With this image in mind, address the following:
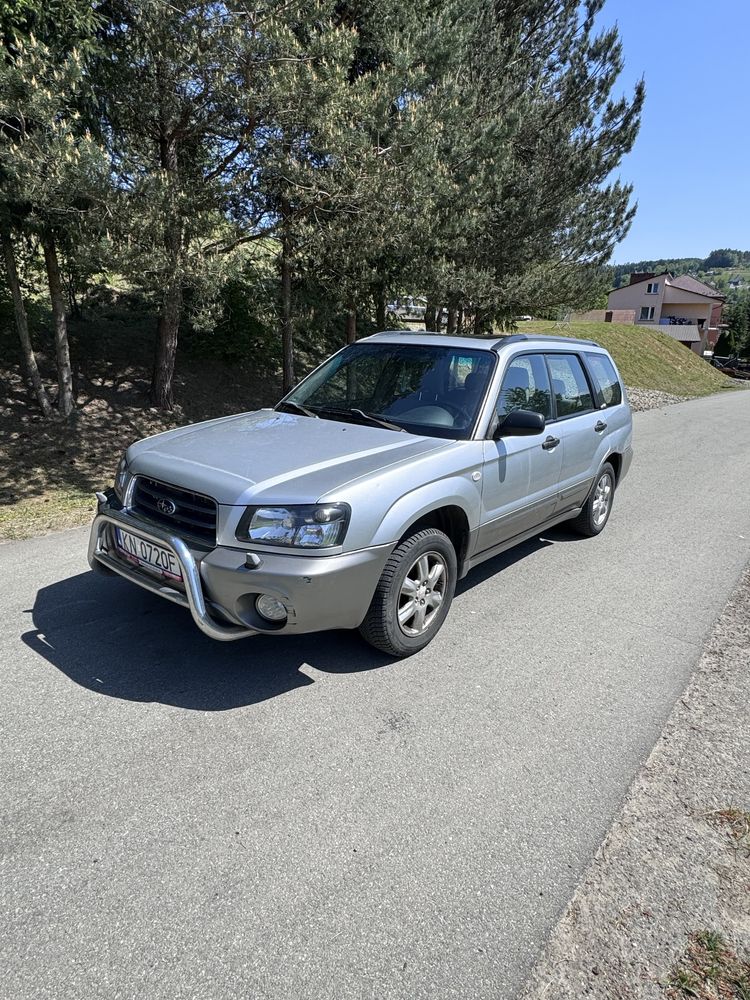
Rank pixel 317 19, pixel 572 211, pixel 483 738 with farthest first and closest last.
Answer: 1. pixel 572 211
2. pixel 317 19
3. pixel 483 738

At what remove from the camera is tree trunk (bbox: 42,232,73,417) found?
813 centimetres

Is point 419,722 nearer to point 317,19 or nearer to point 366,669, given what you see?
point 366,669

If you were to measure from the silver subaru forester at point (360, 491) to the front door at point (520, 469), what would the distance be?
15 mm

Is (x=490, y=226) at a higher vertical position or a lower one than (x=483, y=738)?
higher

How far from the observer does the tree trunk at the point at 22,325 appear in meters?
7.96

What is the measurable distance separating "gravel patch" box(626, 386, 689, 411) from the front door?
49.5 feet

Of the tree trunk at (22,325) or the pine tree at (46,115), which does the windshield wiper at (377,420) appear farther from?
the tree trunk at (22,325)

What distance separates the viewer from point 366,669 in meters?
3.66

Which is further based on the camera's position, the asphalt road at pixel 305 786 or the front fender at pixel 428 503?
the front fender at pixel 428 503

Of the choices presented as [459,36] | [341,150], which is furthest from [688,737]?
[459,36]

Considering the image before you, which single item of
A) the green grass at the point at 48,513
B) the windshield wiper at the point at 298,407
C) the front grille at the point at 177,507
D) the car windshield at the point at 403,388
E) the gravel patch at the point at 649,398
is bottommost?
the gravel patch at the point at 649,398

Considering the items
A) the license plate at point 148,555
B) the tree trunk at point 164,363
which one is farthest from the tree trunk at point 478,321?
the license plate at point 148,555

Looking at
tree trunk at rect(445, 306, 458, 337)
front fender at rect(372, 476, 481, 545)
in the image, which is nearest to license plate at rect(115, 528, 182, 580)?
front fender at rect(372, 476, 481, 545)

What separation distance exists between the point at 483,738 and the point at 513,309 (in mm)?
11450
